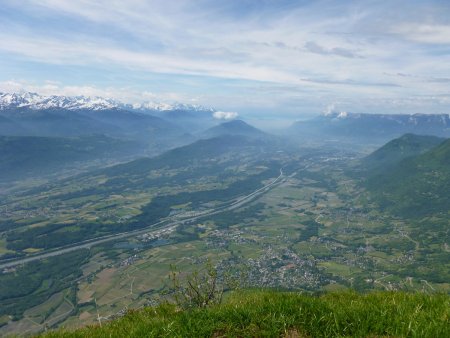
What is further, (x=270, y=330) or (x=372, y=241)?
(x=372, y=241)

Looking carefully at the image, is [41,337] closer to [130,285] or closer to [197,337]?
[197,337]

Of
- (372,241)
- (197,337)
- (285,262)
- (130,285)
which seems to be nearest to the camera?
(197,337)

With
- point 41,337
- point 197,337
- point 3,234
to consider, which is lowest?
point 3,234

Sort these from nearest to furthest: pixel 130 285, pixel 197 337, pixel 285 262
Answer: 1. pixel 197 337
2. pixel 130 285
3. pixel 285 262

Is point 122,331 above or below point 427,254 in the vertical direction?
above

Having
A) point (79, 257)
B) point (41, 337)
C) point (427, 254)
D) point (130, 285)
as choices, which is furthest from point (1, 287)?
point (427, 254)

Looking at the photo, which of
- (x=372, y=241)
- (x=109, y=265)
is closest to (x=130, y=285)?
(x=109, y=265)
